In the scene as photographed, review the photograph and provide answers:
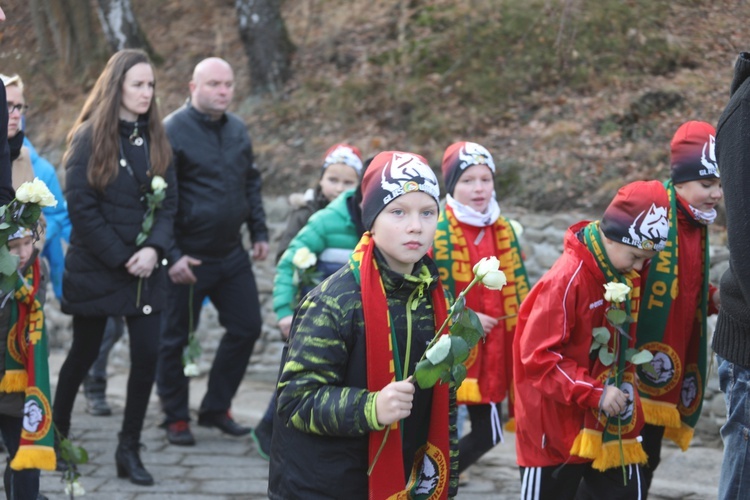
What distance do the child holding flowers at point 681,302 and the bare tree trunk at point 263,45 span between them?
7226 mm

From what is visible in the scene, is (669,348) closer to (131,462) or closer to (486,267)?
(486,267)

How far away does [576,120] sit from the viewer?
9312mm

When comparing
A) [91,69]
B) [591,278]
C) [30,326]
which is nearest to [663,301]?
[591,278]

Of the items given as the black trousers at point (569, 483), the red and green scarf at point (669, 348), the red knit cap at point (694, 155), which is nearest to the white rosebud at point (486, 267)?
the black trousers at point (569, 483)

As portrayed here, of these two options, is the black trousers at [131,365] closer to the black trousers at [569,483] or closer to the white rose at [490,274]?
the black trousers at [569,483]

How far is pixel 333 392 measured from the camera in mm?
3328

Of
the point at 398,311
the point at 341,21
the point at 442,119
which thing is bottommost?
the point at 398,311

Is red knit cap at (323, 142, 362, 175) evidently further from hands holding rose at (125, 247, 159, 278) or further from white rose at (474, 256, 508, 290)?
white rose at (474, 256, 508, 290)

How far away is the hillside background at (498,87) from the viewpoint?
857cm

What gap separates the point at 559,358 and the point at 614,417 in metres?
0.39

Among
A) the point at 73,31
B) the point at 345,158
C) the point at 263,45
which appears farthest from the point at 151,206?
the point at 73,31

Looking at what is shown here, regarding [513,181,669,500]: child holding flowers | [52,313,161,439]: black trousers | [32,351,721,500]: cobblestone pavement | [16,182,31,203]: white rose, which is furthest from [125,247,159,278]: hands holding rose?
[513,181,669,500]: child holding flowers

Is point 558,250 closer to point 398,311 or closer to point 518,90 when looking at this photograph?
point 518,90

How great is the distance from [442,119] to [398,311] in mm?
6626
